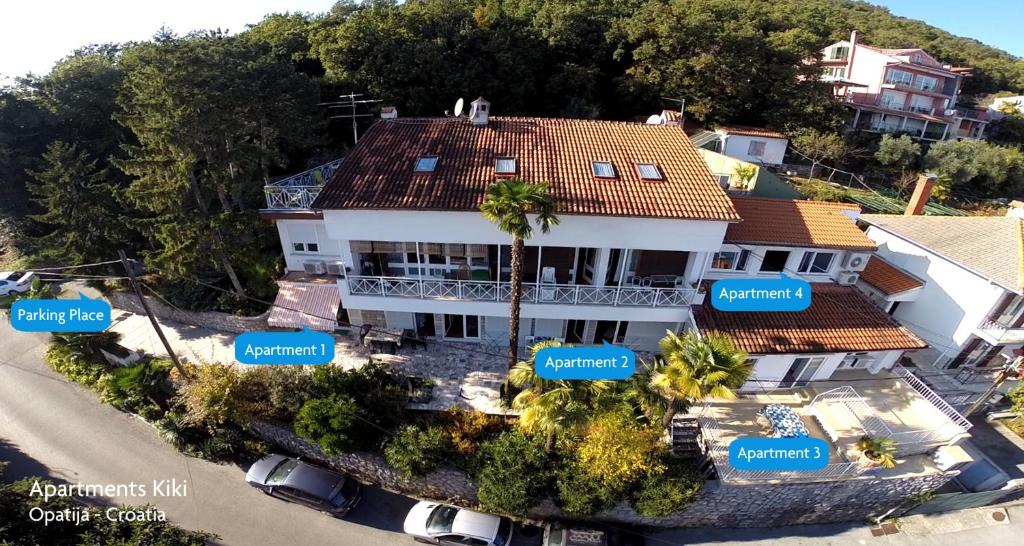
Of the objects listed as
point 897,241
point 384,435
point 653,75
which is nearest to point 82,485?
point 384,435

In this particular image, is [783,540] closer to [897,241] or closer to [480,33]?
[897,241]

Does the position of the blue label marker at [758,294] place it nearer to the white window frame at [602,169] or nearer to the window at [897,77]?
the white window frame at [602,169]

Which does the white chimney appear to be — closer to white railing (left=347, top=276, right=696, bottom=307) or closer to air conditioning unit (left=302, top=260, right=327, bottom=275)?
white railing (left=347, top=276, right=696, bottom=307)

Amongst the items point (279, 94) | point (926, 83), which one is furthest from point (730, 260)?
point (926, 83)

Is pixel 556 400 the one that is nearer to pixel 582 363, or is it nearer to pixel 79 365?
pixel 582 363

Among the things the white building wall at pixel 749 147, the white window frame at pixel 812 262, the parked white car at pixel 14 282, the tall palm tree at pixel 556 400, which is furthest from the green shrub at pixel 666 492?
the parked white car at pixel 14 282

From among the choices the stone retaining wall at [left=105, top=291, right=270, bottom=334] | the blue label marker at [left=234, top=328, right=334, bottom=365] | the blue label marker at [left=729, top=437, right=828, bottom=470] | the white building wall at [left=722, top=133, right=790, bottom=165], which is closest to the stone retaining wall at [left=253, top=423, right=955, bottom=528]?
the blue label marker at [left=729, top=437, right=828, bottom=470]

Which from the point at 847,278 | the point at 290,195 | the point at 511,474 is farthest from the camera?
the point at 847,278

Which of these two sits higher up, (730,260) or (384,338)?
(730,260)
